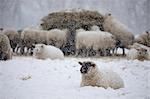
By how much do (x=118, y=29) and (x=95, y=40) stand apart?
1450mm

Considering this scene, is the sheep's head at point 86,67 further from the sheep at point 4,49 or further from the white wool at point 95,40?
the white wool at point 95,40

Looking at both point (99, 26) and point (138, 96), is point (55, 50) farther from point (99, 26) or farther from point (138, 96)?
point (138, 96)

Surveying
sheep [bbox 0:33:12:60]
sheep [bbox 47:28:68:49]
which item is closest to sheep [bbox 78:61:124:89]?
sheep [bbox 0:33:12:60]

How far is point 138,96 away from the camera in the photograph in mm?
4020

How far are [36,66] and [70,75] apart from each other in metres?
0.85

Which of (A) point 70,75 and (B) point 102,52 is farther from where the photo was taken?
(B) point 102,52

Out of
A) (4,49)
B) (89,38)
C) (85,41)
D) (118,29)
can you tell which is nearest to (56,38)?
(85,41)

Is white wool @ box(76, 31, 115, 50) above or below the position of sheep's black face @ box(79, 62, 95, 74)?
above

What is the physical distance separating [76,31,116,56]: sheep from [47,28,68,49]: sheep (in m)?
1.14

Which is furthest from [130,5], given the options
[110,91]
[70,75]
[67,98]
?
[67,98]

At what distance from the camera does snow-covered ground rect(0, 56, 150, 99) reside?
4.03 meters

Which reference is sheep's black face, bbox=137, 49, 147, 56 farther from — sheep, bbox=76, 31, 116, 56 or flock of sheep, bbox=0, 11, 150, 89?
sheep, bbox=76, 31, 116, 56

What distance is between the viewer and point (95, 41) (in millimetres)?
10195

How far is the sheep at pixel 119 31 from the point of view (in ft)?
35.9
